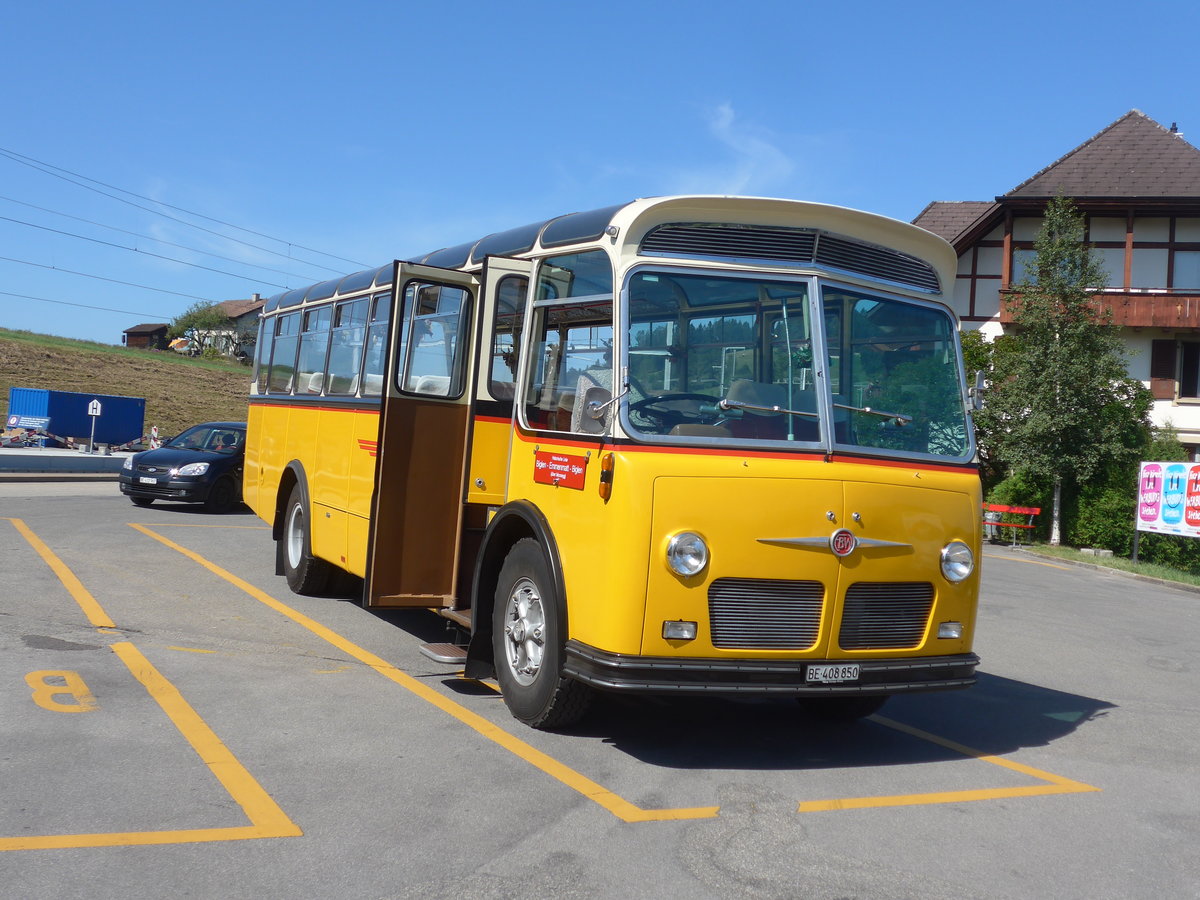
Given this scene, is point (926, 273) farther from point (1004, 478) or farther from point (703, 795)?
point (1004, 478)

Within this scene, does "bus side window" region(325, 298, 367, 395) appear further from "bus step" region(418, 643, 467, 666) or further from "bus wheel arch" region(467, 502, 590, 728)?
"bus wheel arch" region(467, 502, 590, 728)

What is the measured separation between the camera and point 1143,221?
35.3m

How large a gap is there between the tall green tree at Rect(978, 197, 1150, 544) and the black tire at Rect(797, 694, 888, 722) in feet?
62.8

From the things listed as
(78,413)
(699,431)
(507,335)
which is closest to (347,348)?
(507,335)

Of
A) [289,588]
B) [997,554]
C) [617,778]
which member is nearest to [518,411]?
[617,778]

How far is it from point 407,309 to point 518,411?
5.81 feet

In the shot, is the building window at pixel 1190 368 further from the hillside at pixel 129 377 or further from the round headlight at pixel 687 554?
the hillside at pixel 129 377

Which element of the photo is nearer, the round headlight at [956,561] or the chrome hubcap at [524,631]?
the round headlight at [956,561]

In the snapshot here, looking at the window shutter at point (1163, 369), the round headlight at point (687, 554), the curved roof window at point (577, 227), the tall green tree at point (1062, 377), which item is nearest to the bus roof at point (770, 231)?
the curved roof window at point (577, 227)

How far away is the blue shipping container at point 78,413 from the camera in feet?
144

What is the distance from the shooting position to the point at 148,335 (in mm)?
136375

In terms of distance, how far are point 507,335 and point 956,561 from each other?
313 cm

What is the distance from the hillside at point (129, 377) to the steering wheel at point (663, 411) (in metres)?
48.1

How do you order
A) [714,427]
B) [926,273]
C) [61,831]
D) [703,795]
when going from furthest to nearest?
[926,273]
[714,427]
[703,795]
[61,831]
